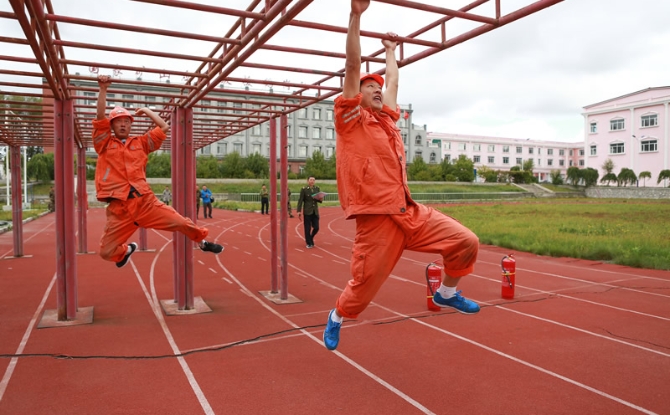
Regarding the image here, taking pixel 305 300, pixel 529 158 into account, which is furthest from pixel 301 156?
pixel 305 300

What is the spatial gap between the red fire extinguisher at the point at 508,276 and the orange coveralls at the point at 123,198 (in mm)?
4559

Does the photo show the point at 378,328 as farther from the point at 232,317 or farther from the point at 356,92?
the point at 356,92

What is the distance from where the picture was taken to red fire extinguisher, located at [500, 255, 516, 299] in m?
7.69

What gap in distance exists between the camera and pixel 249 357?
4996 mm

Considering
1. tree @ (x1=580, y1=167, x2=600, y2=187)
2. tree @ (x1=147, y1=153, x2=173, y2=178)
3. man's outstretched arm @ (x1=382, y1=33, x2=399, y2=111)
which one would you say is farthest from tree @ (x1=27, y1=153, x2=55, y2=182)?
tree @ (x1=580, y1=167, x2=600, y2=187)

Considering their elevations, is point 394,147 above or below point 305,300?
above

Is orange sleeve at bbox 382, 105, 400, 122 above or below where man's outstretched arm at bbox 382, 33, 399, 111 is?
below

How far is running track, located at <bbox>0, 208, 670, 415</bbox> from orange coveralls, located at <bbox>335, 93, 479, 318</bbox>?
117 cm

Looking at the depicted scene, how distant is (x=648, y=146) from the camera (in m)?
60.2

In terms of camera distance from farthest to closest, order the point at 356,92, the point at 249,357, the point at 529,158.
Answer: the point at 529,158 → the point at 249,357 → the point at 356,92

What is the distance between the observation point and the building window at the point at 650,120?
58.8 m

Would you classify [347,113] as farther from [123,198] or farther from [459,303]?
[123,198]

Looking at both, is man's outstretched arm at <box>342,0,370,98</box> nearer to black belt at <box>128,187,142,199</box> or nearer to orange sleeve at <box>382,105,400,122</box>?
orange sleeve at <box>382,105,400,122</box>

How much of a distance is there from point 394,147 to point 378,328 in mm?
3027
